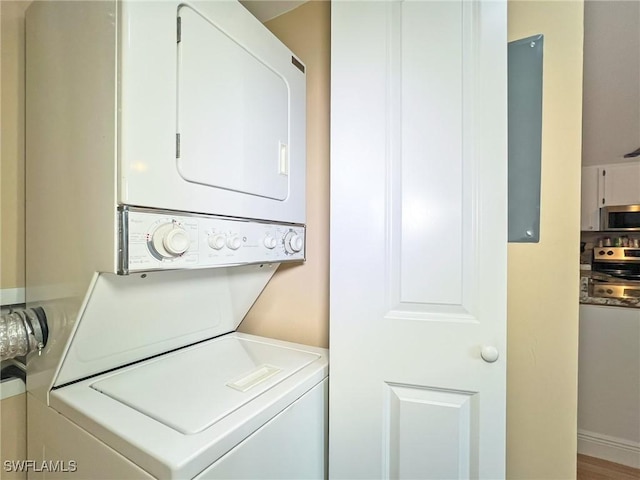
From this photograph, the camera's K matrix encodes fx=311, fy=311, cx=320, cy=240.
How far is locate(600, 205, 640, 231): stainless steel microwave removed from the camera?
425cm

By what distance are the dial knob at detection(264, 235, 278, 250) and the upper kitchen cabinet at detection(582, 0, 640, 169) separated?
2.24 m

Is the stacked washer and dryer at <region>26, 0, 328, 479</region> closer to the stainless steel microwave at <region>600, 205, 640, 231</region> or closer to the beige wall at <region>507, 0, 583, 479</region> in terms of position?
the beige wall at <region>507, 0, 583, 479</region>

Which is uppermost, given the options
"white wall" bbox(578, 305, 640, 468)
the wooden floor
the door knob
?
the door knob

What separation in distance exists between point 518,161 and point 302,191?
0.97 meters

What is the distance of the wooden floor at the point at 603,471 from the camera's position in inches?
105

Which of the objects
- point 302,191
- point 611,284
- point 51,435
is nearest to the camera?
point 51,435

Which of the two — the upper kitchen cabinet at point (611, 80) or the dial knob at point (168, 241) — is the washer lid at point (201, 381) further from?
the upper kitchen cabinet at point (611, 80)

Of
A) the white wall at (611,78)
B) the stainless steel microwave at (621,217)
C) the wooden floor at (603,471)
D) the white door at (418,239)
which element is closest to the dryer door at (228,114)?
the white door at (418,239)

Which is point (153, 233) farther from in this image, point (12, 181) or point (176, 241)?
point (12, 181)

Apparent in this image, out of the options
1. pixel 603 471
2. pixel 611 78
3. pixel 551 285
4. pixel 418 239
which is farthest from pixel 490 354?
pixel 603 471

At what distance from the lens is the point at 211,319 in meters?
1.65

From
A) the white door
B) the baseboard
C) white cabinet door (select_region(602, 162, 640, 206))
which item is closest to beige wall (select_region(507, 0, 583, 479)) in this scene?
the white door

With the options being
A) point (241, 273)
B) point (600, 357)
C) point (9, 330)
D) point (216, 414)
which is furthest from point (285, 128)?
point (600, 357)

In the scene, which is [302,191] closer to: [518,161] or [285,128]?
[285,128]
